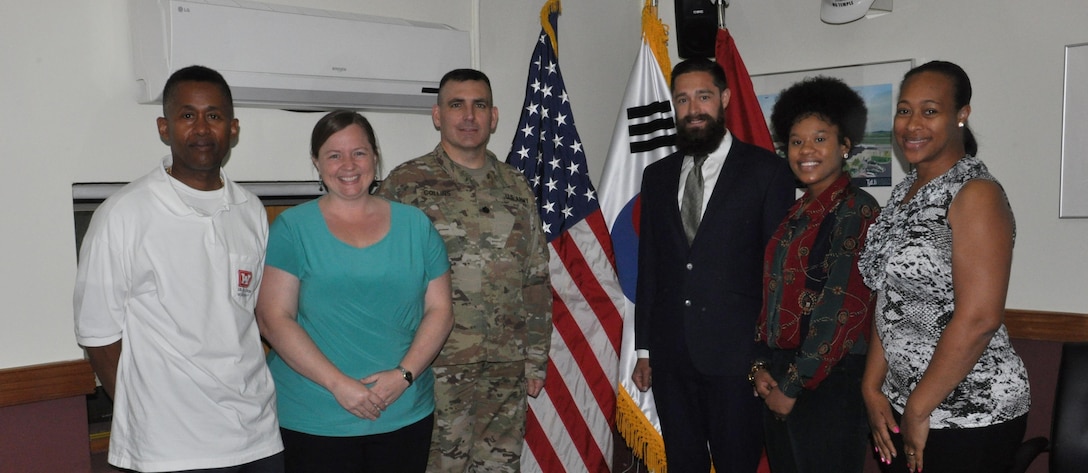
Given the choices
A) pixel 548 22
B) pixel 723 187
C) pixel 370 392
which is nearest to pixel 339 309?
pixel 370 392

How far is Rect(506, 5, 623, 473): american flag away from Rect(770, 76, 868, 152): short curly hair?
1.04 m

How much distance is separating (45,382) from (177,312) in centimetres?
70

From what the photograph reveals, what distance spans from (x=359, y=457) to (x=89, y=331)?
68cm

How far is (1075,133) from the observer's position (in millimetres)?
2859

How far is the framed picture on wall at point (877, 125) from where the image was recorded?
10.8 ft

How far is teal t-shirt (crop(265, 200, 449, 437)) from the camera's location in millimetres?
2055

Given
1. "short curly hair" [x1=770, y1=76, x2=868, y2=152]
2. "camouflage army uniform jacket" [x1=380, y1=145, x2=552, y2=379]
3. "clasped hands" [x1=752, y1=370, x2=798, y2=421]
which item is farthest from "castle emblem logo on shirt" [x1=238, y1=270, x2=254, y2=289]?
"short curly hair" [x1=770, y1=76, x2=868, y2=152]

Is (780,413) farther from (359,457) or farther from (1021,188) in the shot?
(1021,188)

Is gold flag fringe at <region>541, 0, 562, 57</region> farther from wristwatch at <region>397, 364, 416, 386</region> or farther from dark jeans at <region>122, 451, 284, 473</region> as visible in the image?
dark jeans at <region>122, 451, 284, 473</region>

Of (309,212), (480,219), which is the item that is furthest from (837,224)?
(309,212)

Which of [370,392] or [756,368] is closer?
[370,392]

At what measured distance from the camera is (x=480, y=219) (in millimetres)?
2646

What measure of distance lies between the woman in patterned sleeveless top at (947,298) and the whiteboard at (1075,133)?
3.90ft

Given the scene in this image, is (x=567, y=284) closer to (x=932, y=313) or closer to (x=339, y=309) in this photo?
(x=339, y=309)
